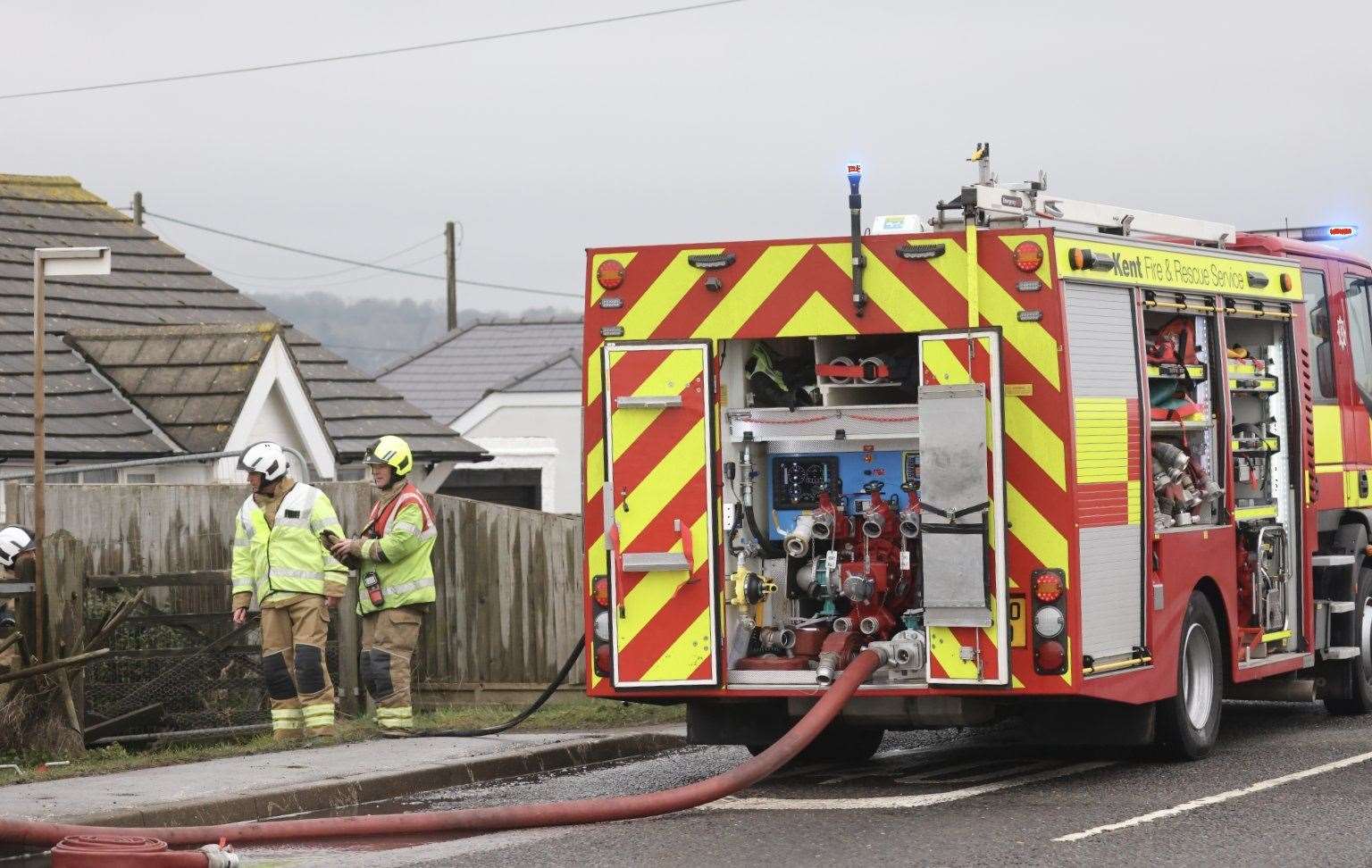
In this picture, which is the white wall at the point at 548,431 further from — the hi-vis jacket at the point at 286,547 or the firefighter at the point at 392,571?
the hi-vis jacket at the point at 286,547

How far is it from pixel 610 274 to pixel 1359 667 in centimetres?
587

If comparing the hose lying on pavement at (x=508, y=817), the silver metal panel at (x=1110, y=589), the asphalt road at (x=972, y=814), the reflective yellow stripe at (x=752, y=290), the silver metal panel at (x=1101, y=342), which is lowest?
the asphalt road at (x=972, y=814)

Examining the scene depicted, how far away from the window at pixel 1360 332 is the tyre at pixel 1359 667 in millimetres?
1263

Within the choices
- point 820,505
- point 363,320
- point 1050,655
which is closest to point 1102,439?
point 1050,655

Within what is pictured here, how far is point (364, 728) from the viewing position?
522 inches

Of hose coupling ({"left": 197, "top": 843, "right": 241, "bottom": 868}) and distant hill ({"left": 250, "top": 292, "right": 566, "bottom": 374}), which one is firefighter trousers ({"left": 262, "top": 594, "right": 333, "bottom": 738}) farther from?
distant hill ({"left": 250, "top": 292, "right": 566, "bottom": 374})

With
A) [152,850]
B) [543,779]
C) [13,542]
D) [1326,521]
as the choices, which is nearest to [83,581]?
[13,542]

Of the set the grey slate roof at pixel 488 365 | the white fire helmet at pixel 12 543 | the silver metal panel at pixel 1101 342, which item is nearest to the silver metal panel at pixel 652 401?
the silver metal panel at pixel 1101 342

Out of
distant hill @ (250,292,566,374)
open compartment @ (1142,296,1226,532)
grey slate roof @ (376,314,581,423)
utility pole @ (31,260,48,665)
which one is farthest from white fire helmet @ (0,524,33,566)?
distant hill @ (250,292,566,374)

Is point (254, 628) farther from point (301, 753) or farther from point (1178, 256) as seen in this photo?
point (1178, 256)

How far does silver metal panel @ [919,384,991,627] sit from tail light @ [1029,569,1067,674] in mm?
283

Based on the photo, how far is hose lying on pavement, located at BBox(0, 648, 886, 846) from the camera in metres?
8.62

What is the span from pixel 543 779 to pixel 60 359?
9223 millimetres

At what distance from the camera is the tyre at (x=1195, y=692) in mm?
11195
